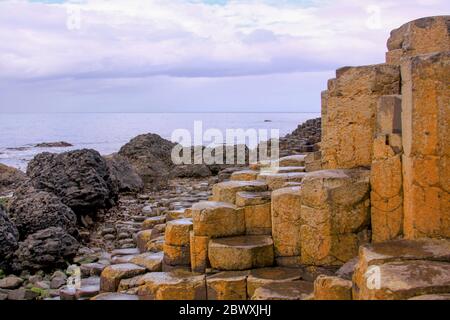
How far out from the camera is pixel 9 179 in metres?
21.5

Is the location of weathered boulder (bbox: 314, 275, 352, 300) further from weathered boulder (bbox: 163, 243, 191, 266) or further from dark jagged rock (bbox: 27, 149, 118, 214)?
dark jagged rock (bbox: 27, 149, 118, 214)

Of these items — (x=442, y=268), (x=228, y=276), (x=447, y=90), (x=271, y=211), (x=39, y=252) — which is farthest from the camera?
(x=39, y=252)

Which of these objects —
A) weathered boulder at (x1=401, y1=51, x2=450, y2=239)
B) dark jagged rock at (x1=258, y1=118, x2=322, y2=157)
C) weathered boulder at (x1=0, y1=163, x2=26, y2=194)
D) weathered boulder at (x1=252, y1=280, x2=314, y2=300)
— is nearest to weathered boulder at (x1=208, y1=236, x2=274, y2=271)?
weathered boulder at (x1=252, y1=280, x2=314, y2=300)

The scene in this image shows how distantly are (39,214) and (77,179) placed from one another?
2.53m

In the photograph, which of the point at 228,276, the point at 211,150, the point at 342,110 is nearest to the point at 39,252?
the point at 228,276

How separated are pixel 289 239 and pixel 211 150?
13.4 metres

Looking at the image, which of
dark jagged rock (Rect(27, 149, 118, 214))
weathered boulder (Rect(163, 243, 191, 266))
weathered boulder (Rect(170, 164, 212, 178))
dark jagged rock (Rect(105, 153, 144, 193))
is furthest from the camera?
weathered boulder (Rect(170, 164, 212, 178))

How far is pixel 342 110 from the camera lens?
251 inches

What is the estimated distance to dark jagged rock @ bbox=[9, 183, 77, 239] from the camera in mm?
10055

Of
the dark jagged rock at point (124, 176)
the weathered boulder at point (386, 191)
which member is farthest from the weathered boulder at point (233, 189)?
the dark jagged rock at point (124, 176)

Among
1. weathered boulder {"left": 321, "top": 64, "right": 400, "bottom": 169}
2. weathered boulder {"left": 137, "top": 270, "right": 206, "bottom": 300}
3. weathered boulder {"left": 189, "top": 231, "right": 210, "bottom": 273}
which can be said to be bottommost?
weathered boulder {"left": 137, "top": 270, "right": 206, "bottom": 300}

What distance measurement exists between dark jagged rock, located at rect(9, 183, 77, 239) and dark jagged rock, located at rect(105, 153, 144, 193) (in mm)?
4162
